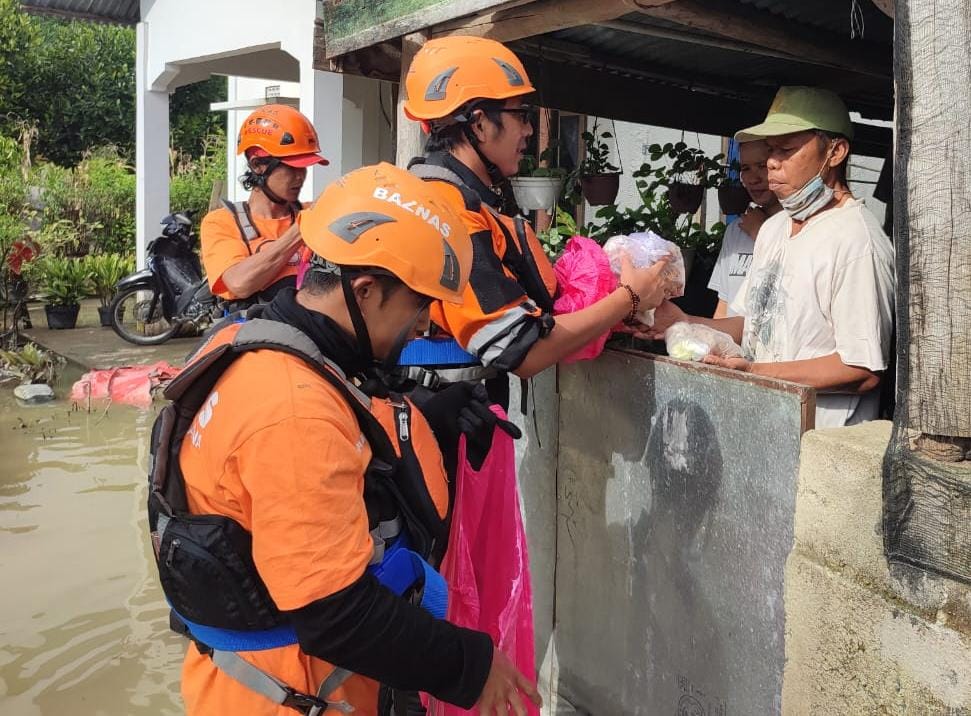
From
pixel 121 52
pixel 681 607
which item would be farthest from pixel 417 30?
pixel 121 52

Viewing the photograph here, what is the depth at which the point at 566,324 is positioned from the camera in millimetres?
2525

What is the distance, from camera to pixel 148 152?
12.0 meters

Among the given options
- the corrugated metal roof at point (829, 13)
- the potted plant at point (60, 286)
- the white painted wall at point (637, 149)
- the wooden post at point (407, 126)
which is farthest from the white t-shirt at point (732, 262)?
the potted plant at point (60, 286)

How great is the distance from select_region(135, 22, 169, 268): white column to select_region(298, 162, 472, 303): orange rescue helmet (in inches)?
434

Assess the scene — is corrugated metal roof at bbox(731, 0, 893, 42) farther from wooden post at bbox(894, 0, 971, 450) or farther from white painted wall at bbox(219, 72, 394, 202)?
white painted wall at bbox(219, 72, 394, 202)

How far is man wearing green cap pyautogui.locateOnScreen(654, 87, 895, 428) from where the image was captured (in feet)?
8.13

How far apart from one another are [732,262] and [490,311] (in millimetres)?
1892

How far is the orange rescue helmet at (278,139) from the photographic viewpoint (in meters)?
4.31

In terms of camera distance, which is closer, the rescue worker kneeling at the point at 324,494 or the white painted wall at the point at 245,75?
the rescue worker kneeling at the point at 324,494

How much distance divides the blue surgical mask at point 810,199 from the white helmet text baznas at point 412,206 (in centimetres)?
139

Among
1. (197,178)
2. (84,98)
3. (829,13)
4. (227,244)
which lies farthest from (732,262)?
(84,98)

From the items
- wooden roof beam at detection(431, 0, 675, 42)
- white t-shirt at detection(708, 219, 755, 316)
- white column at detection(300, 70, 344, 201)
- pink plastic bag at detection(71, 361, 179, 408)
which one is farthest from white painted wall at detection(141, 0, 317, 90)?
white t-shirt at detection(708, 219, 755, 316)

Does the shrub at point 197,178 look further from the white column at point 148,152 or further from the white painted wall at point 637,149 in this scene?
the white painted wall at point 637,149

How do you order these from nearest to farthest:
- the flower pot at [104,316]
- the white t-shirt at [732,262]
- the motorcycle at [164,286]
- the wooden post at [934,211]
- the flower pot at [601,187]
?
the wooden post at [934,211] → the white t-shirt at [732,262] → the flower pot at [601,187] → the motorcycle at [164,286] → the flower pot at [104,316]
